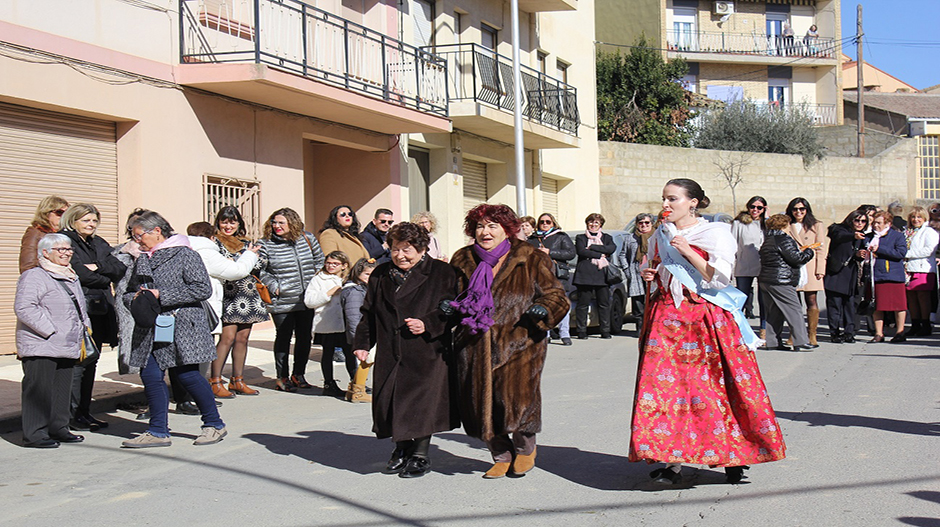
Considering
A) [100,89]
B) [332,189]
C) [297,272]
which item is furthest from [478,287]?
[332,189]

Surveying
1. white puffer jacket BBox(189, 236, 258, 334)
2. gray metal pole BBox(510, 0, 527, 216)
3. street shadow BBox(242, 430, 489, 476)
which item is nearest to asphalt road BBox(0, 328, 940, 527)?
street shadow BBox(242, 430, 489, 476)

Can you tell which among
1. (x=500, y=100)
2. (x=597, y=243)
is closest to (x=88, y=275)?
(x=597, y=243)

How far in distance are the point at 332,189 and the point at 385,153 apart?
1.33m

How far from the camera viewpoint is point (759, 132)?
39781 mm

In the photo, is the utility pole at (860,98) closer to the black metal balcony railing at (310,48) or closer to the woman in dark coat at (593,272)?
the black metal balcony railing at (310,48)

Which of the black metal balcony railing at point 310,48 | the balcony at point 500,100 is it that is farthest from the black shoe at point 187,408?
the balcony at point 500,100

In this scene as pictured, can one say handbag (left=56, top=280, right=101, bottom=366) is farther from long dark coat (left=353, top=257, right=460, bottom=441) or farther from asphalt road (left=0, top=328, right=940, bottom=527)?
long dark coat (left=353, top=257, right=460, bottom=441)

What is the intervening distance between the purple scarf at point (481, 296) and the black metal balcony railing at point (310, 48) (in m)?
8.66

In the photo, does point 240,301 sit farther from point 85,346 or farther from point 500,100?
point 500,100

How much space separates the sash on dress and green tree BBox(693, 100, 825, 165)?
115 ft

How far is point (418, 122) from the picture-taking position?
60.0 ft

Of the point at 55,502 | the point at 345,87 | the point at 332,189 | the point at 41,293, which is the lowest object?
the point at 55,502

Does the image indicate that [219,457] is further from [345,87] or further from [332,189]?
[332,189]

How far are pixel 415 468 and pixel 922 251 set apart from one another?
10.8 meters
